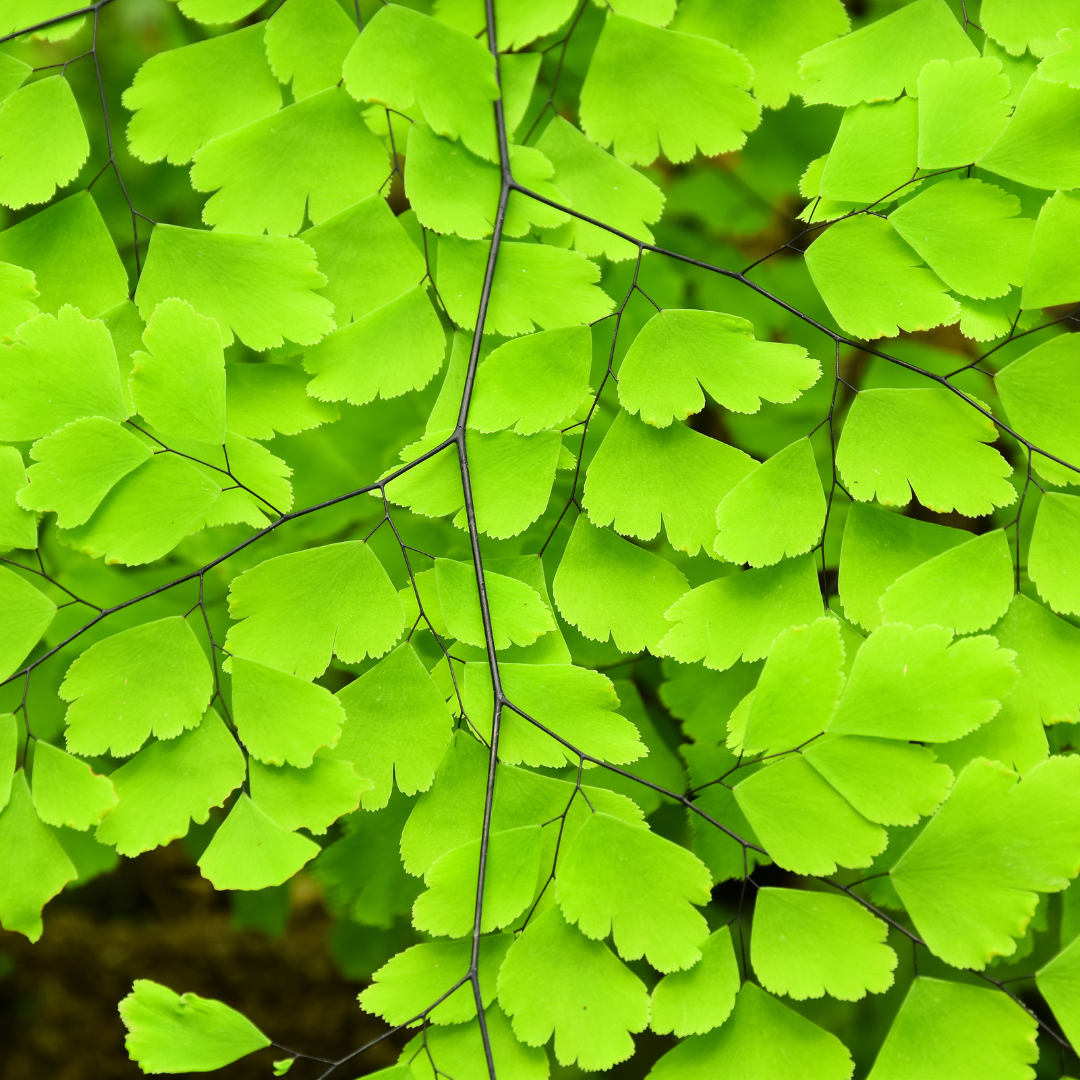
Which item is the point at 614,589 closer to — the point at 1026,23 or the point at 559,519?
the point at 559,519

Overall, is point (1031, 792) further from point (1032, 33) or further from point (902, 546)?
point (1032, 33)

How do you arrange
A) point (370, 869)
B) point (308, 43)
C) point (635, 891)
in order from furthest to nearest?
point (370, 869) < point (308, 43) < point (635, 891)

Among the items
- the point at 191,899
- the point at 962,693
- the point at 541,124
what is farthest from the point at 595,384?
the point at 191,899

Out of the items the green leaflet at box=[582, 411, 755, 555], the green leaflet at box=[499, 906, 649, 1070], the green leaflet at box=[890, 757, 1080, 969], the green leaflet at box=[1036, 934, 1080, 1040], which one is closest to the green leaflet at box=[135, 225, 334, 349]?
the green leaflet at box=[582, 411, 755, 555]

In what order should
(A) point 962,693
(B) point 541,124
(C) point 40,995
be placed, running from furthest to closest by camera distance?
(C) point 40,995 < (B) point 541,124 < (A) point 962,693

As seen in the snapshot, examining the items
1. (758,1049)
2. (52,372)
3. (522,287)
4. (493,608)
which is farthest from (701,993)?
(52,372)

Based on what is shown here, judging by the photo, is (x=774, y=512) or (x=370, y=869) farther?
(x=370, y=869)

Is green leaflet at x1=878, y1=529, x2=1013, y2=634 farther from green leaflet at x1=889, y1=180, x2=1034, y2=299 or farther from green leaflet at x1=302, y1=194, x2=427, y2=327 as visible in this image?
green leaflet at x1=302, y1=194, x2=427, y2=327
